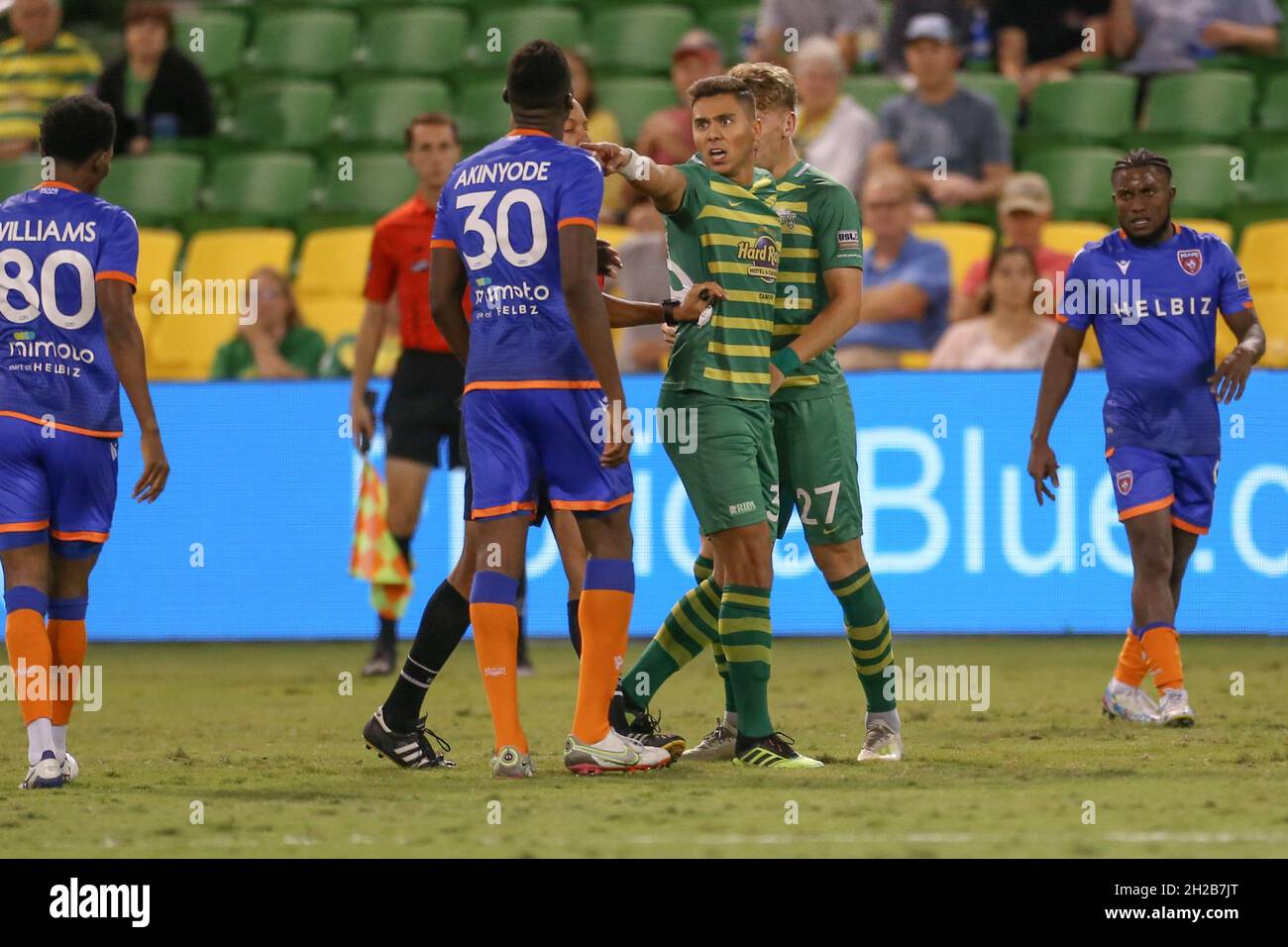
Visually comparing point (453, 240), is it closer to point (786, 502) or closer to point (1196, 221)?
point (786, 502)

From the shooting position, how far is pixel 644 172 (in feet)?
20.0

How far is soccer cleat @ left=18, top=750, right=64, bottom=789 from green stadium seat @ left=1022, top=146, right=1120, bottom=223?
27.9 feet

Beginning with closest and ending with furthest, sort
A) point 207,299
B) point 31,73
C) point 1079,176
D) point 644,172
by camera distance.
A: point 644,172
point 207,299
point 1079,176
point 31,73

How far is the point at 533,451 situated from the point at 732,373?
696mm

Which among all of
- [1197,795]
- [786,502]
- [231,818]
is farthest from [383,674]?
[1197,795]

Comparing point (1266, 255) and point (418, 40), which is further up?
point (418, 40)

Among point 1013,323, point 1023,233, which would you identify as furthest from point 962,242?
point 1013,323

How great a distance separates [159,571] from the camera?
1111cm

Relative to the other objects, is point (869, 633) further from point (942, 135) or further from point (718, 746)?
point (942, 135)

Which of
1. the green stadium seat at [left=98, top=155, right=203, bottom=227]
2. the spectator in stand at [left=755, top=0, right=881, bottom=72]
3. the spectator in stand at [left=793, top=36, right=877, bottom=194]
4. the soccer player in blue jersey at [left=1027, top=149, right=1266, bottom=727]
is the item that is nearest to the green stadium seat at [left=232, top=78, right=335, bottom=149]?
the green stadium seat at [left=98, top=155, right=203, bottom=227]

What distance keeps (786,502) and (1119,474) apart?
1.68 meters

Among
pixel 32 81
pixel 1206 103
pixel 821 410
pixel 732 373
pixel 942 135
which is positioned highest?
pixel 32 81

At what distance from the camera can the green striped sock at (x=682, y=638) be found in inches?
275

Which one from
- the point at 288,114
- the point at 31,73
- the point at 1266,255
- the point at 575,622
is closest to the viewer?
the point at 575,622
